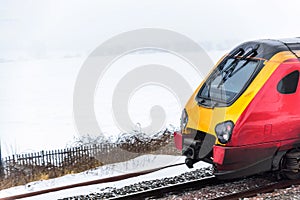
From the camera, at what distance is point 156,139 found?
1095cm

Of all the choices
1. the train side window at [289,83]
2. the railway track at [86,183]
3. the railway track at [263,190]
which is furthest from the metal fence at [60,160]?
the train side window at [289,83]

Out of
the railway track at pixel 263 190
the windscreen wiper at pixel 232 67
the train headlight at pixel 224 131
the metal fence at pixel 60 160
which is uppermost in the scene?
the windscreen wiper at pixel 232 67

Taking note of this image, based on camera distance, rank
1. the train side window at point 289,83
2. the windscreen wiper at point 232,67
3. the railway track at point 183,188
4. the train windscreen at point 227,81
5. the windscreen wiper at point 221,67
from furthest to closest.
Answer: the windscreen wiper at point 221,67, the windscreen wiper at point 232,67, the railway track at point 183,188, the train windscreen at point 227,81, the train side window at point 289,83

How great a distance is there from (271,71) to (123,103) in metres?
9.66

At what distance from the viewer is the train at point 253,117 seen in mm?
6363

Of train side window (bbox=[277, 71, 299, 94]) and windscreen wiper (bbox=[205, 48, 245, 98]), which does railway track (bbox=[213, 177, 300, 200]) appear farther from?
windscreen wiper (bbox=[205, 48, 245, 98])

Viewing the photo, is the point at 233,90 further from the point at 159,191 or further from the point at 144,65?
the point at 144,65

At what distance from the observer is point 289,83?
661 centimetres

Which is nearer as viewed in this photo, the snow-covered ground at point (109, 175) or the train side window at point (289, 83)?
the train side window at point (289, 83)

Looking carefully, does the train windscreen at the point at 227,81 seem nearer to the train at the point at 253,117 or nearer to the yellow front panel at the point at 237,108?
the train at the point at 253,117

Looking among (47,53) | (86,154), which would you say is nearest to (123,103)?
(86,154)

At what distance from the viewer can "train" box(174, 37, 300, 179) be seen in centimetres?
636

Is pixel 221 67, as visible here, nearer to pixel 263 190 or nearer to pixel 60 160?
pixel 263 190

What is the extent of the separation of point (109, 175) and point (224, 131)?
123 inches
